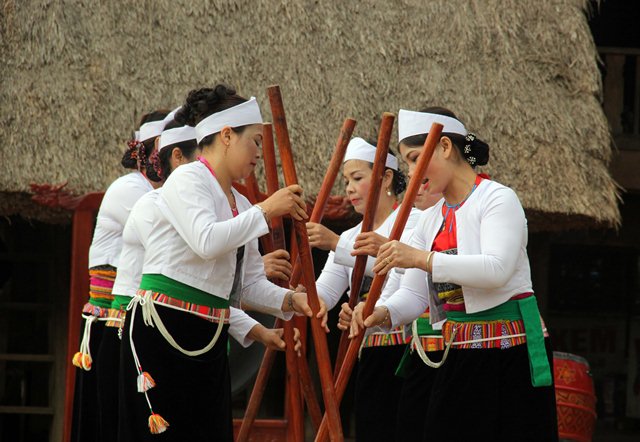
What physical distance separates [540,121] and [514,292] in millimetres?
3419

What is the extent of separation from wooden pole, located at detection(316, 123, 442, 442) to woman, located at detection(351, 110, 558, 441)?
6 centimetres

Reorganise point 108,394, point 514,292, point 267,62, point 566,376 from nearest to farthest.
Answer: point 514,292, point 108,394, point 566,376, point 267,62

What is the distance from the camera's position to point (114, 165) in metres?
6.05

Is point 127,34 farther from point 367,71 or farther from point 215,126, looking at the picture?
point 215,126

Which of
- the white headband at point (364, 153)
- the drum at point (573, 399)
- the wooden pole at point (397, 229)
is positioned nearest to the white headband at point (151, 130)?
the white headband at point (364, 153)

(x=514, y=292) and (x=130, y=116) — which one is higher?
(x=130, y=116)

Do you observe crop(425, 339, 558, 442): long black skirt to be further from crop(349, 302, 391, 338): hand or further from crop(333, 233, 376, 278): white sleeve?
crop(333, 233, 376, 278): white sleeve

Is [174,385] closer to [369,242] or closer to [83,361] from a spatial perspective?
[369,242]

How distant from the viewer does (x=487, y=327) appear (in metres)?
3.18

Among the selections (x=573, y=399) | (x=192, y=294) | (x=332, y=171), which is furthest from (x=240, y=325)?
(x=573, y=399)

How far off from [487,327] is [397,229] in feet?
1.36

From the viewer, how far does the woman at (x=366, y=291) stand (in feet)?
13.3

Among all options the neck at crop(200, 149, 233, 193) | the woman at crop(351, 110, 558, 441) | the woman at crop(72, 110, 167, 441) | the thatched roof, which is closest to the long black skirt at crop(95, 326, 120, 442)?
the woman at crop(72, 110, 167, 441)

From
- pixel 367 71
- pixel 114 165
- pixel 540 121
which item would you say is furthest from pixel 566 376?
pixel 114 165
